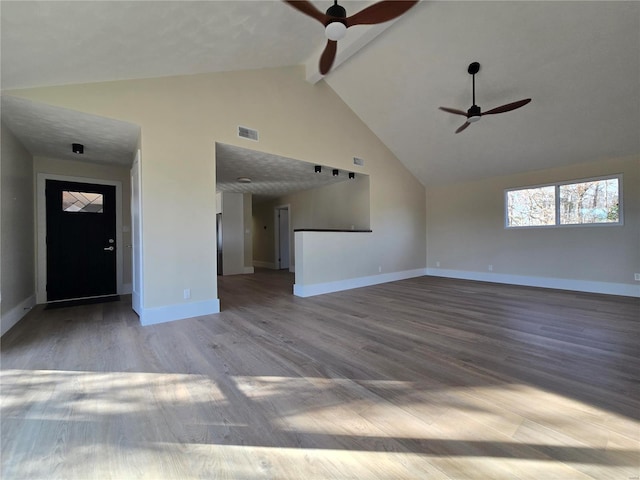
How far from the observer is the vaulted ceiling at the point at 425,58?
2.28m

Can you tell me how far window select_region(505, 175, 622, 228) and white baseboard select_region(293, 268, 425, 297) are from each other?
256 centimetres

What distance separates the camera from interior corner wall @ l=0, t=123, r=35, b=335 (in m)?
3.10

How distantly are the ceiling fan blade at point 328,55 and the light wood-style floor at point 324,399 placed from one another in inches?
118

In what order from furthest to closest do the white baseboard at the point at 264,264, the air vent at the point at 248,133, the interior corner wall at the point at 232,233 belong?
1. the white baseboard at the point at 264,264
2. the interior corner wall at the point at 232,233
3. the air vent at the point at 248,133

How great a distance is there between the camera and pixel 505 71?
4.02 m

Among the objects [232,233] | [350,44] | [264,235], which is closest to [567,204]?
[350,44]

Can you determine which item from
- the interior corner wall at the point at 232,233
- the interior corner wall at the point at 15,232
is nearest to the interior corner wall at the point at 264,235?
the interior corner wall at the point at 232,233

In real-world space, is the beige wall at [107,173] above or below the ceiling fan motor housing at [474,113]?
below

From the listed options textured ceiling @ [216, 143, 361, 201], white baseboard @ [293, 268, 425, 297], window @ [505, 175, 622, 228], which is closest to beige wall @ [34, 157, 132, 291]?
textured ceiling @ [216, 143, 361, 201]

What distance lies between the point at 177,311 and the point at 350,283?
3.27 m

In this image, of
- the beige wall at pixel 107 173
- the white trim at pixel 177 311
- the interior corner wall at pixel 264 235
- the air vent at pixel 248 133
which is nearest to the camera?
the white trim at pixel 177 311

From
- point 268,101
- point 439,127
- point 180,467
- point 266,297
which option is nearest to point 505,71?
point 439,127

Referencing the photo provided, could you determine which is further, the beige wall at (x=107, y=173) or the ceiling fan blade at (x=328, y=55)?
the beige wall at (x=107, y=173)

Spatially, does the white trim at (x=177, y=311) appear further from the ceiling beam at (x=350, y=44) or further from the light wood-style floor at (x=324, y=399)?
the ceiling beam at (x=350, y=44)
